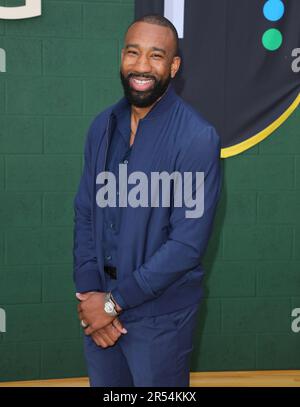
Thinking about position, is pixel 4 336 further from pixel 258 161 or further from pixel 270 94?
pixel 270 94

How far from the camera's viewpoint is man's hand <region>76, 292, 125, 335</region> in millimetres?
2236

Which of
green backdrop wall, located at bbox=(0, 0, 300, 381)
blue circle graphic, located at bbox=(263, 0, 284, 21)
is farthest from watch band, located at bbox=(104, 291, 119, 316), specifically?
blue circle graphic, located at bbox=(263, 0, 284, 21)

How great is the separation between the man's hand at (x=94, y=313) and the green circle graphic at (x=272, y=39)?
2.10 metres

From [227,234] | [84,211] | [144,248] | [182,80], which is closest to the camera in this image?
[144,248]

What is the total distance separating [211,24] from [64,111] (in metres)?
0.97

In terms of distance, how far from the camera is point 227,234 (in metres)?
3.96

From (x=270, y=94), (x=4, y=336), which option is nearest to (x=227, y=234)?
(x=270, y=94)

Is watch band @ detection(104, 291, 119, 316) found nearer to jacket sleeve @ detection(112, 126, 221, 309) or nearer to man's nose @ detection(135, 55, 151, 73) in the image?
jacket sleeve @ detection(112, 126, 221, 309)

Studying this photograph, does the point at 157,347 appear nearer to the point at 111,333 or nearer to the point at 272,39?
the point at 111,333

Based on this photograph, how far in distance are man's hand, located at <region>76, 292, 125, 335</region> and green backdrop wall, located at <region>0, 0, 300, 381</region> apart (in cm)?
155

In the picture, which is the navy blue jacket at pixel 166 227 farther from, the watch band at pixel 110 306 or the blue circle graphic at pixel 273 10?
the blue circle graphic at pixel 273 10
